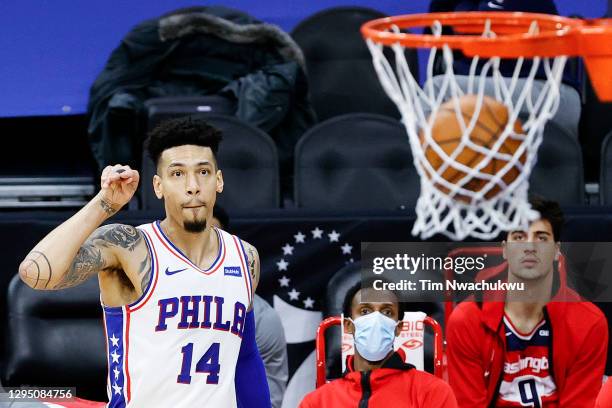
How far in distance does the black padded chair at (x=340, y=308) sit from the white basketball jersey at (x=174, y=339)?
1.27 metres

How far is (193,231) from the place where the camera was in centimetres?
395

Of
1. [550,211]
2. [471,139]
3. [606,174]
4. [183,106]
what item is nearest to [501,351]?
[550,211]

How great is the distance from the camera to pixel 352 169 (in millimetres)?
6254

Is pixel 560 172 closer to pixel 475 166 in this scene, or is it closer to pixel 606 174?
pixel 606 174

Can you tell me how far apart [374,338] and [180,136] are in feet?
3.73

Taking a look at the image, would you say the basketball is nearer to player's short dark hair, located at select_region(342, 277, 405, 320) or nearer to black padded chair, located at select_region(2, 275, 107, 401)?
player's short dark hair, located at select_region(342, 277, 405, 320)

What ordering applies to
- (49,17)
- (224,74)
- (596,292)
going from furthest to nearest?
(49,17), (224,74), (596,292)

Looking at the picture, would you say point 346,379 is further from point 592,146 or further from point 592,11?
point 592,11

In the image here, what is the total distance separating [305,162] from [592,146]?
1912 mm

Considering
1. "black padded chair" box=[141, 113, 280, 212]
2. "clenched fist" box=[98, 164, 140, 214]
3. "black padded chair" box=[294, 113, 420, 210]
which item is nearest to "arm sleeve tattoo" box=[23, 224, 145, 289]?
"clenched fist" box=[98, 164, 140, 214]

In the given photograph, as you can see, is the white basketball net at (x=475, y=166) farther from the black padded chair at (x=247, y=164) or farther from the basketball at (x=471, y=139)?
the black padded chair at (x=247, y=164)

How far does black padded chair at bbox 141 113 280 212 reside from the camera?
6191 millimetres

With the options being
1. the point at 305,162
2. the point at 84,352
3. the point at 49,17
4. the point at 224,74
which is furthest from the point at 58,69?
the point at 84,352

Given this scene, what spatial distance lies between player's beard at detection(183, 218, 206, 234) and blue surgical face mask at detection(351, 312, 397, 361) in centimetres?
95
